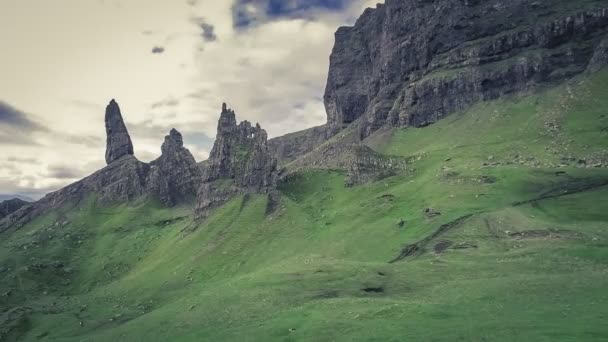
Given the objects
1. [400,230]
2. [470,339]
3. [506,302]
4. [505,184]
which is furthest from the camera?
[505,184]

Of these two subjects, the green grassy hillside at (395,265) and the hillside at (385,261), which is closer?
the green grassy hillside at (395,265)

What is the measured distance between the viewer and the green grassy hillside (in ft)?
204

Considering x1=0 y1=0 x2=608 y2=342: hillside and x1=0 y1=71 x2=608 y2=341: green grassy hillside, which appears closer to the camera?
x1=0 y1=71 x2=608 y2=341: green grassy hillside

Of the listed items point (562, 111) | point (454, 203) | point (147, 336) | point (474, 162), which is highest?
point (562, 111)

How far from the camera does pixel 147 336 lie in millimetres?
80500

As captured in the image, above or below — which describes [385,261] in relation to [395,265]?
below

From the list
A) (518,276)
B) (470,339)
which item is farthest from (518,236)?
(470,339)

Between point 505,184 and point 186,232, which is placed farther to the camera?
point 186,232

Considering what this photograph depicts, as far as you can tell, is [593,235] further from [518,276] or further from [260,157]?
[260,157]

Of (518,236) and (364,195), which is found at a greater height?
(364,195)

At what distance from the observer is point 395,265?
3647 inches

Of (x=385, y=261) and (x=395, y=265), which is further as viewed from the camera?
(x=385, y=261)

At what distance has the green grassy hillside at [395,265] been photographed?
62281mm

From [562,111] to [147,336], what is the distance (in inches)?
7261
